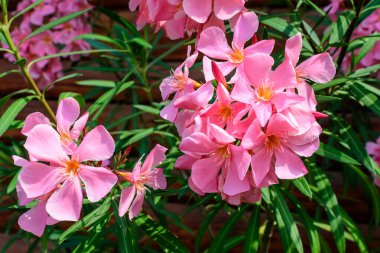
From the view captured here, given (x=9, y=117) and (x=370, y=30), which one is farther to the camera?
(x=370, y=30)

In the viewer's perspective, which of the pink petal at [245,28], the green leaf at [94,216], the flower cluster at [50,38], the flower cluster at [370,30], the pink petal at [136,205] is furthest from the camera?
the flower cluster at [50,38]

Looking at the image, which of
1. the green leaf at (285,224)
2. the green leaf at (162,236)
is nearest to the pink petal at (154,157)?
the green leaf at (162,236)

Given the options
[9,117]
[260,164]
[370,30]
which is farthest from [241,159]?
[370,30]

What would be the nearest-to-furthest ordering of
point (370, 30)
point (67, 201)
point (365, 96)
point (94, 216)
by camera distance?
point (67, 201) → point (94, 216) → point (365, 96) → point (370, 30)

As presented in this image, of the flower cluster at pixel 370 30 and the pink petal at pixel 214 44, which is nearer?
the pink petal at pixel 214 44

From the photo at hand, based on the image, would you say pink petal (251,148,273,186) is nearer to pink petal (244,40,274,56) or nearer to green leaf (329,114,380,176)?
pink petal (244,40,274,56)

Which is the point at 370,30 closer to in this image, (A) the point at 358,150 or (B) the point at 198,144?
(A) the point at 358,150

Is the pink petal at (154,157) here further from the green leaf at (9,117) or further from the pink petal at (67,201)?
the green leaf at (9,117)
